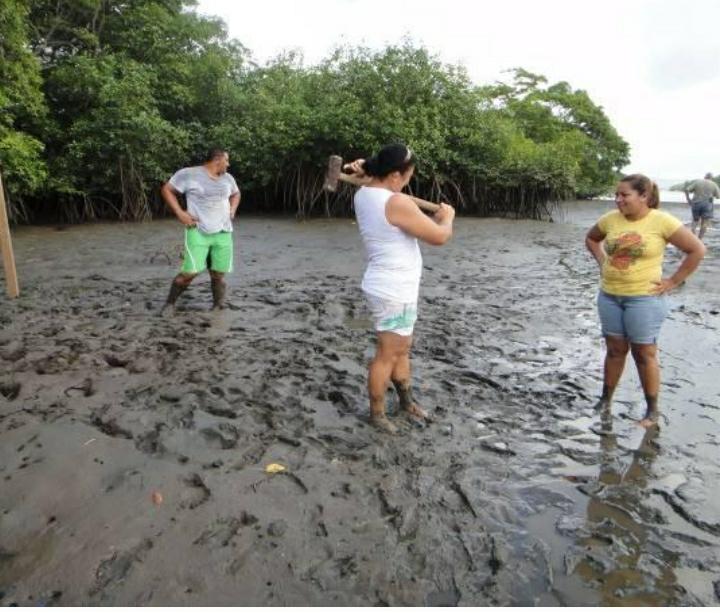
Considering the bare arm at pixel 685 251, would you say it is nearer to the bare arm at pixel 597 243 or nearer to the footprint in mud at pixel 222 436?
the bare arm at pixel 597 243

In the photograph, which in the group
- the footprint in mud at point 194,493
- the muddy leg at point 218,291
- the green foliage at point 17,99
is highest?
the green foliage at point 17,99

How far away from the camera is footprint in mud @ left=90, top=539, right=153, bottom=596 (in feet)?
7.10

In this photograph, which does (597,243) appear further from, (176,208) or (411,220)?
(176,208)

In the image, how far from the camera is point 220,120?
18.6m

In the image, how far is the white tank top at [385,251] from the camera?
3.13 m

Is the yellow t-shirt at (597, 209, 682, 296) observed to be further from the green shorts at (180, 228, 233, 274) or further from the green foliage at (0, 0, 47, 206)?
the green foliage at (0, 0, 47, 206)

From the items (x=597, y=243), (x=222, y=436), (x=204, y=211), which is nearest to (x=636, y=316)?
(x=597, y=243)

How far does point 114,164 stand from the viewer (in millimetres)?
14961

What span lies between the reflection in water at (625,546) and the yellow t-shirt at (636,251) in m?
1.05

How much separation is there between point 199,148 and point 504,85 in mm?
24200

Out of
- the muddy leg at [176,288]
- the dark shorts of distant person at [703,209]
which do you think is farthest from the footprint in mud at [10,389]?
the dark shorts of distant person at [703,209]

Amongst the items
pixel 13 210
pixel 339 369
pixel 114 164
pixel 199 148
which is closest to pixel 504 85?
pixel 199 148

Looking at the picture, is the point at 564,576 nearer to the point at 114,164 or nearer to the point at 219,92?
the point at 114,164

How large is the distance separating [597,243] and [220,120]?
1681 centimetres
